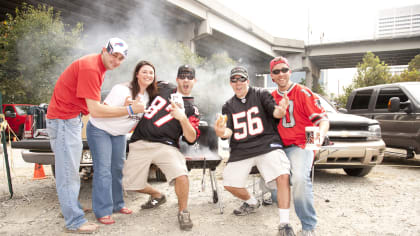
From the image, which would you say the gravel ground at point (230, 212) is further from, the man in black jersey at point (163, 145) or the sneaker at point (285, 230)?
the man in black jersey at point (163, 145)

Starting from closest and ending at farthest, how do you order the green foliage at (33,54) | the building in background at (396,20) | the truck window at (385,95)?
the truck window at (385,95)
the green foliage at (33,54)
the building in background at (396,20)

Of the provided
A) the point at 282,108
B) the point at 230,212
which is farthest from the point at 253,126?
the point at 230,212

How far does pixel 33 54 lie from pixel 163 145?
14164 millimetres

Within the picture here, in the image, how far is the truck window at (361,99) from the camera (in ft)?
23.5

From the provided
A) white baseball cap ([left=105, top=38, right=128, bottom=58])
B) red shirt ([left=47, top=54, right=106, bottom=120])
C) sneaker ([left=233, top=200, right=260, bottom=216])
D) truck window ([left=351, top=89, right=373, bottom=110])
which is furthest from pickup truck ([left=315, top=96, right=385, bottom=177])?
red shirt ([left=47, top=54, right=106, bottom=120])

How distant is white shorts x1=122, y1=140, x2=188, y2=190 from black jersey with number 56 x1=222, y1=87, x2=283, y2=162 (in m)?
0.67

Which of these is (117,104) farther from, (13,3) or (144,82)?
(13,3)

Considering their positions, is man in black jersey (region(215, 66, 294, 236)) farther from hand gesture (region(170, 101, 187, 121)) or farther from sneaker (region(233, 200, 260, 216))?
hand gesture (region(170, 101, 187, 121))

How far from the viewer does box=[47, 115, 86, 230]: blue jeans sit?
2.74 metres

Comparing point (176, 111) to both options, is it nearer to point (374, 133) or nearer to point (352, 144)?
point (352, 144)

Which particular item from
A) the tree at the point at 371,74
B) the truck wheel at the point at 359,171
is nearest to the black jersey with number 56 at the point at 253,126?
the truck wheel at the point at 359,171

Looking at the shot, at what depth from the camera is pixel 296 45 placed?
41.8 metres

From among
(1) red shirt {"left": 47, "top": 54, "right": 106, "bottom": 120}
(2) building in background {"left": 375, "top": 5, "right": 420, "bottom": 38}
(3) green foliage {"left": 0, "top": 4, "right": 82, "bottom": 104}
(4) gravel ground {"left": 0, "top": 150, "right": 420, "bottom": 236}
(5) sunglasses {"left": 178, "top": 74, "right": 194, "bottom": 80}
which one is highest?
(2) building in background {"left": 375, "top": 5, "right": 420, "bottom": 38}

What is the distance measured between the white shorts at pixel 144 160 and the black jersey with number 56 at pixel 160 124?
0.08 metres
